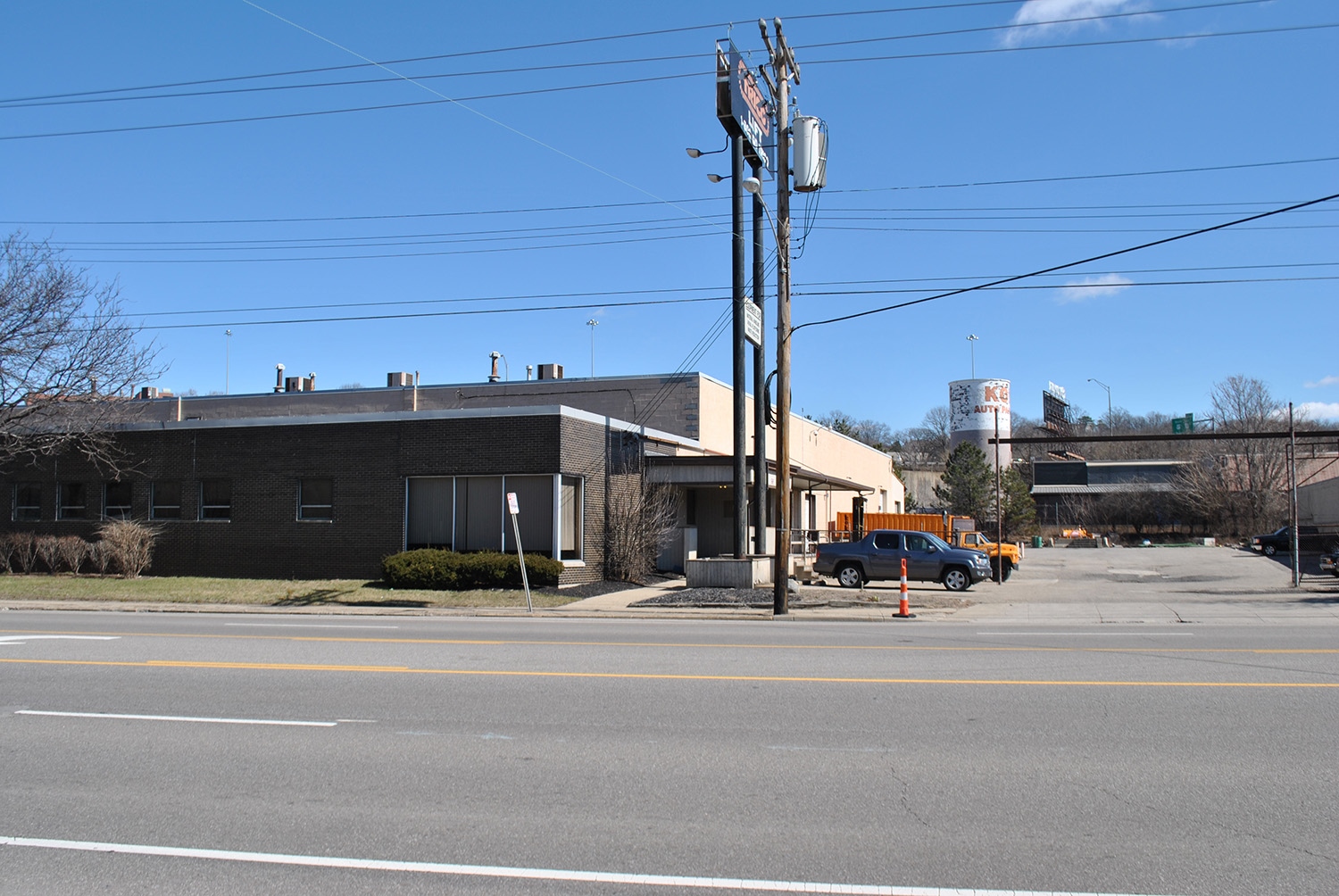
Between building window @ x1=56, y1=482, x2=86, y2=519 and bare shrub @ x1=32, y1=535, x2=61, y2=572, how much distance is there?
49.5 inches

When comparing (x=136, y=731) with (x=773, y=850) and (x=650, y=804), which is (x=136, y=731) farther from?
(x=773, y=850)

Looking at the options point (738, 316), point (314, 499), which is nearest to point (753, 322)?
point (738, 316)

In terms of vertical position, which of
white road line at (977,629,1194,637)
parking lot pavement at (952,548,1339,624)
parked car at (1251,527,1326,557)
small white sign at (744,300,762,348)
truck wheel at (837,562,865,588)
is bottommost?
parking lot pavement at (952,548,1339,624)

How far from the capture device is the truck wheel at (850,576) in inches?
1099

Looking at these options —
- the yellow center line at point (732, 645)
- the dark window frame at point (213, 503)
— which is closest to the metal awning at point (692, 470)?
the dark window frame at point (213, 503)

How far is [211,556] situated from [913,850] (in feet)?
86.4

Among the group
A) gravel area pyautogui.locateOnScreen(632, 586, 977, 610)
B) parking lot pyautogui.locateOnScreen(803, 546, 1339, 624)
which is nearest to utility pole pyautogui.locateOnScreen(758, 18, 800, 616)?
gravel area pyautogui.locateOnScreen(632, 586, 977, 610)

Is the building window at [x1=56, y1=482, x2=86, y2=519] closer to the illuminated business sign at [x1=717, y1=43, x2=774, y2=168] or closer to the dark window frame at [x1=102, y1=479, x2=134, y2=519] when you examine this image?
the dark window frame at [x1=102, y1=479, x2=134, y2=519]

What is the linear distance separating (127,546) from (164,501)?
205cm

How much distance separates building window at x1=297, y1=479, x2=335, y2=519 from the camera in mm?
27047

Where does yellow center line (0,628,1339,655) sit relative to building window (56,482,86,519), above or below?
below

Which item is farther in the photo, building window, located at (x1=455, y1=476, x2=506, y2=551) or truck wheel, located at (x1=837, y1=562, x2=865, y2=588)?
truck wheel, located at (x1=837, y1=562, x2=865, y2=588)

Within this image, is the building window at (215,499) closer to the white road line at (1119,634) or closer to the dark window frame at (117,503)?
the dark window frame at (117,503)

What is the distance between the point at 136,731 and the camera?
8414 millimetres
